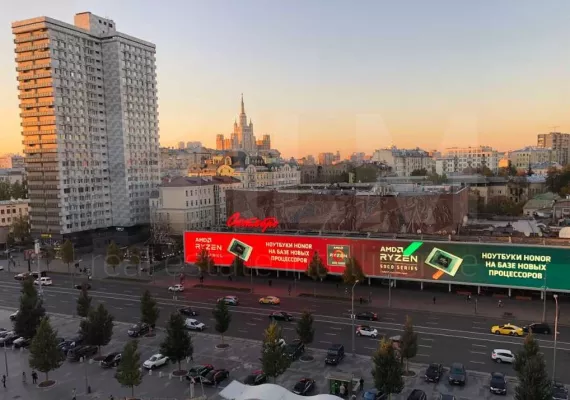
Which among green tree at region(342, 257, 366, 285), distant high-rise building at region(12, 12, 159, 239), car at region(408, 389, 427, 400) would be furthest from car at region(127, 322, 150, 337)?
distant high-rise building at region(12, 12, 159, 239)

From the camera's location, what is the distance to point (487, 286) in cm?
2536

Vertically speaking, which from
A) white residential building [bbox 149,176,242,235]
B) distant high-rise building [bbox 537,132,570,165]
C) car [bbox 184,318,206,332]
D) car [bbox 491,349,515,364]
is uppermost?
distant high-rise building [bbox 537,132,570,165]

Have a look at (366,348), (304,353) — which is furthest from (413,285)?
(304,353)

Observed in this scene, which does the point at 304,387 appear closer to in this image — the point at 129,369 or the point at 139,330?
the point at 129,369

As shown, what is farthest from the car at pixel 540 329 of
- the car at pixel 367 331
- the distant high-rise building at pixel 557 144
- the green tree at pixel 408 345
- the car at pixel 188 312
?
the distant high-rise building at pixel 557 144

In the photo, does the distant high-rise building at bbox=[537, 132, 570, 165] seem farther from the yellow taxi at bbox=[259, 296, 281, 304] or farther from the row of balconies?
the row of balconies

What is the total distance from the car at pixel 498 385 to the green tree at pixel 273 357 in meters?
6.61

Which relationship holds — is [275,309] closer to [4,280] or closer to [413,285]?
[413,285]

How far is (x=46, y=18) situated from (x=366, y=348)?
132 ft

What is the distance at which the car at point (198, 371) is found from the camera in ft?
53.5

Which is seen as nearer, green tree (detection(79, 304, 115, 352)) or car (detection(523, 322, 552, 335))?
green tree (detection(79, 304, 115, 352))

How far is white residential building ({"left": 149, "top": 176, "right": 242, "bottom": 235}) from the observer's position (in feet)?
147

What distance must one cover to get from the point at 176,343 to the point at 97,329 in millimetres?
3945

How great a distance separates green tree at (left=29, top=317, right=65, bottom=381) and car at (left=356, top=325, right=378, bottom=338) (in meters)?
12.0
